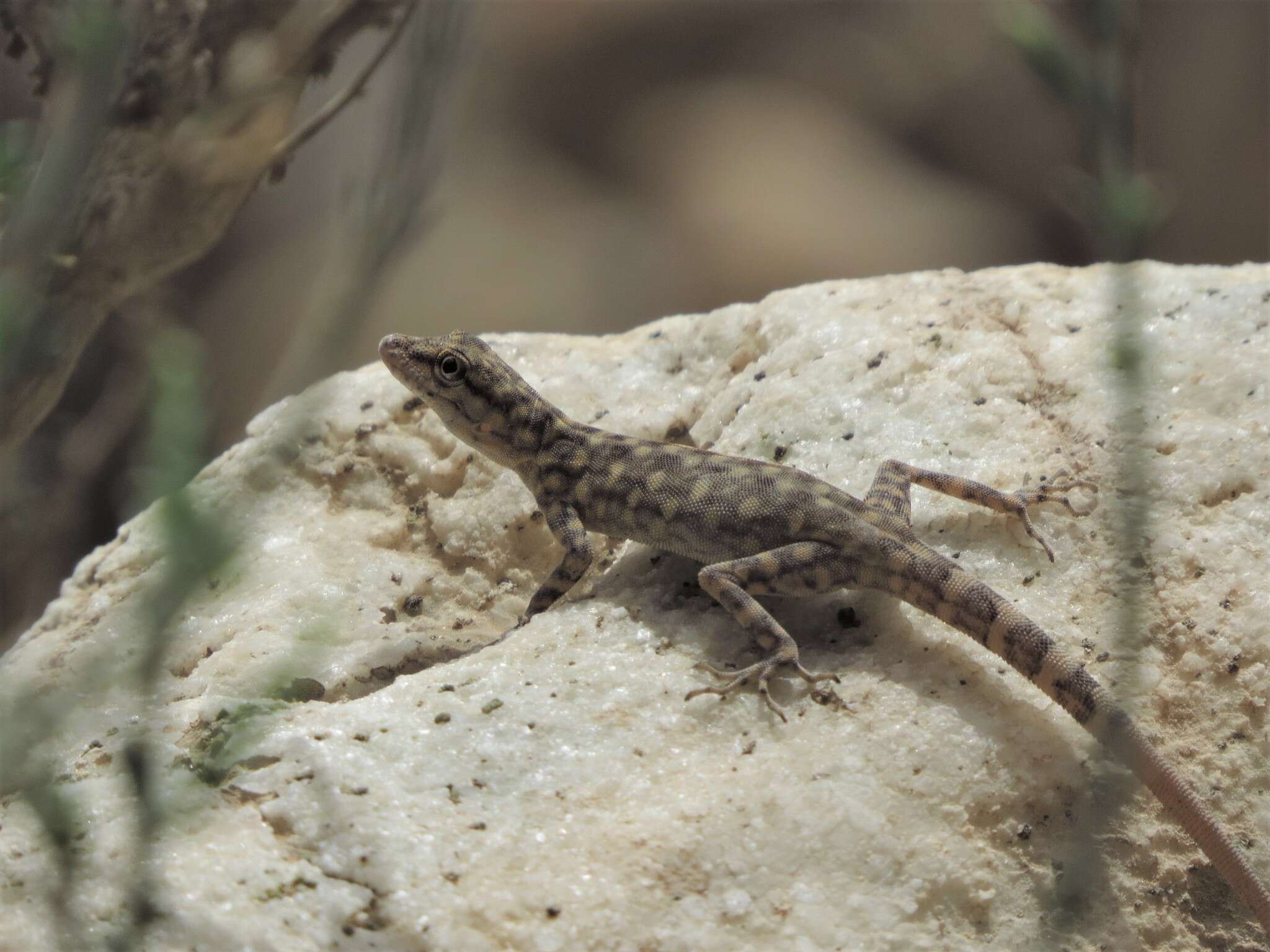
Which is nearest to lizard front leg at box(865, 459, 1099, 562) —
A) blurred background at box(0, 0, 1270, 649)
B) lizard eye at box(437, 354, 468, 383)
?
lizard eye at box(437, 354, 468, 383)

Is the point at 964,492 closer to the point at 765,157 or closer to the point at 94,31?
the point at 94,31

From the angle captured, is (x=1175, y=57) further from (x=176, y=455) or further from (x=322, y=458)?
(x=176, y=455)

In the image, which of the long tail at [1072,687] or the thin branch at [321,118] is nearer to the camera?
the long tail at [1072,687]

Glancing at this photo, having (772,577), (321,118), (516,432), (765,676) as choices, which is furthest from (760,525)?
(321,118)

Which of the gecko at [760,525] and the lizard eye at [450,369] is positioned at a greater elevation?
the lizard eye at [450,369]

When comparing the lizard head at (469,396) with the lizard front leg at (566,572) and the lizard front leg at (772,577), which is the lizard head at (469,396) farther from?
the lizard front leg at (772,577)

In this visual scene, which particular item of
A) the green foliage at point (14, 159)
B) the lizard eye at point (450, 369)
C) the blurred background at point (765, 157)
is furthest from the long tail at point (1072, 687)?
the blurred background at point (765, 157)
